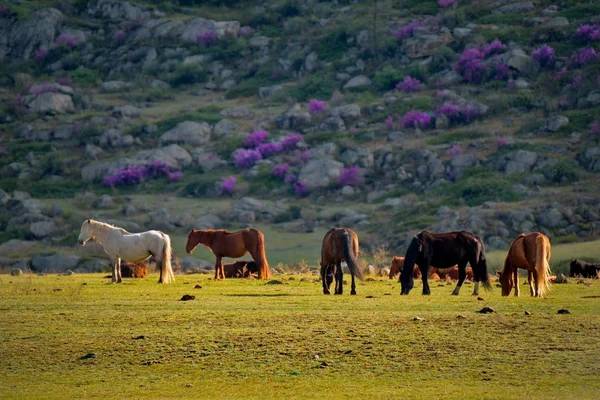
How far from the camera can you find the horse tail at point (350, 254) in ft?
78.0

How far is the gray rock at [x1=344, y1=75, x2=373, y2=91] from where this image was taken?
7450cm

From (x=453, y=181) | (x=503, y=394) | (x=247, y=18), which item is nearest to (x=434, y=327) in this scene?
(x=503, y=394)

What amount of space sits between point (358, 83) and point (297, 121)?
273 inches

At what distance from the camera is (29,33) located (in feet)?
295

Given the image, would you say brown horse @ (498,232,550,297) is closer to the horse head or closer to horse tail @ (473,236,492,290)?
horse tail @ (473,236,492,290)

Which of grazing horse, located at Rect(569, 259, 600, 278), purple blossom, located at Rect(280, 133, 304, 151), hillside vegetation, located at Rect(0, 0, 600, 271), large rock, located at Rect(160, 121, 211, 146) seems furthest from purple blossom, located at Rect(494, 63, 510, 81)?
grazing horse, located at Rect(569, 259, 600, 278)

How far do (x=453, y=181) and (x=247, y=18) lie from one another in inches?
1530

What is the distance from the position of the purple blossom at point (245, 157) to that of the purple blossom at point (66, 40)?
96.6ft

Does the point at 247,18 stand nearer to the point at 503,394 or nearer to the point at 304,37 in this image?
the point at 304,37

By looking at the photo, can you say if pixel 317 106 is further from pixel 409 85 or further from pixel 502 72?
pixel 502 72

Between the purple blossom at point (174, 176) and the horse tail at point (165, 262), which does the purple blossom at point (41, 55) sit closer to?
the purple blossom at point (174, 176)

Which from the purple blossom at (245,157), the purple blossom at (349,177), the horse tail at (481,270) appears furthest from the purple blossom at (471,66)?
the horse tail at (481,270)

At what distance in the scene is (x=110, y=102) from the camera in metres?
78.6

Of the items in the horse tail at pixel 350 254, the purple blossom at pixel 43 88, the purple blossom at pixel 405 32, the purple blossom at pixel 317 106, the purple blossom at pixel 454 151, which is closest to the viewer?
the horse tail at pixel 350 254
